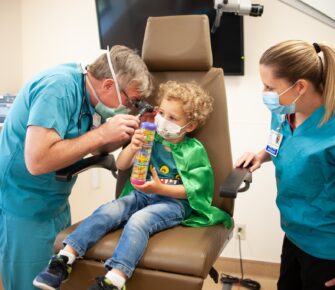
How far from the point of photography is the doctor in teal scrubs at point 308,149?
3.60ft

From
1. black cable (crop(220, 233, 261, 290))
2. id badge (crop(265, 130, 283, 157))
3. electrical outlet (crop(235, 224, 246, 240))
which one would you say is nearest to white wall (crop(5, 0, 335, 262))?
electrical outlet (crop(235, 224, 246, 240))

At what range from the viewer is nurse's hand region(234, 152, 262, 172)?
1373mm

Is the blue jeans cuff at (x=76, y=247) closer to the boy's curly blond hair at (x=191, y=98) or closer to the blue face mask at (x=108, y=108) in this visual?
the blue face mask at (x=108, y=108)

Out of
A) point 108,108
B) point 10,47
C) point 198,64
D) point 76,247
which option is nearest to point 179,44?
point 198,64

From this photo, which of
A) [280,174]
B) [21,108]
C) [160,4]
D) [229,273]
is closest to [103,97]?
[21,108]

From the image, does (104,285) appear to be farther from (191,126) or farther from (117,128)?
(191,126)

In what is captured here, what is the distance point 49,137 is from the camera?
1.21m

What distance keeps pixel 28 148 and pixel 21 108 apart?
7.7 inches

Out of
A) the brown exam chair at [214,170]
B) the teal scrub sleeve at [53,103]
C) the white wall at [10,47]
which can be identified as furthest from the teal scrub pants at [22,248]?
the white wall at [10,47]

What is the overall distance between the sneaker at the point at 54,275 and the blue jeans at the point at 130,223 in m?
0.06

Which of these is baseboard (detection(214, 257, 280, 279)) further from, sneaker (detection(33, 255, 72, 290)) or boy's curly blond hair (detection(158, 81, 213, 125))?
sneaker (detection(33, 255, 72, 290))

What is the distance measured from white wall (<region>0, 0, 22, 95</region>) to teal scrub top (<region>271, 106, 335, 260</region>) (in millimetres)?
2058

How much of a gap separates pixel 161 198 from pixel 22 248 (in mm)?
574

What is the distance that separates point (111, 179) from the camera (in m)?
2.52
